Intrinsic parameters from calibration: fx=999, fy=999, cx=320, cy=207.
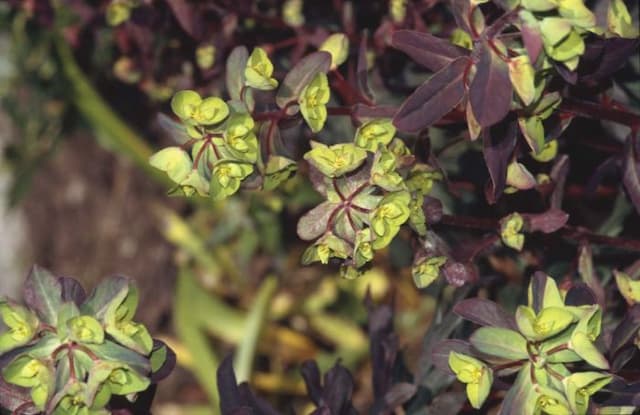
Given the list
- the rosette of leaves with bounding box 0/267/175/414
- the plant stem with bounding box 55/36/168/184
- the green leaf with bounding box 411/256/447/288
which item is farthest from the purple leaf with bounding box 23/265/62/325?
the plant stem with bounding box 55/36/168/184

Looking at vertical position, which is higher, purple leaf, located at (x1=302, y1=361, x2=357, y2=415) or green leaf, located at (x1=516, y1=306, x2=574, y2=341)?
green leaf, located at (x1=516, y1=306, x2=574, y2=341)

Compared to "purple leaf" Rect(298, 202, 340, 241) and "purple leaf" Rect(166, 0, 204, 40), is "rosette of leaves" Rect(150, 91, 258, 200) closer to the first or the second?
"purple leaf" Rect(298, 202, 340, 241)

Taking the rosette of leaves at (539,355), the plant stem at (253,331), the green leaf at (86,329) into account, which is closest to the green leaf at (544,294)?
the rosette of leaves at (539,355)

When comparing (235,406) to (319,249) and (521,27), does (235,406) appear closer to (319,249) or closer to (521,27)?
(319,249)

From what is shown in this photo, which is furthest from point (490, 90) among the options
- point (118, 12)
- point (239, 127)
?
point (118, 12)

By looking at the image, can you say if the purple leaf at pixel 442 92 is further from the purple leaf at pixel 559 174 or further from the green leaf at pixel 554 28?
the purple leaf at pixel 559 174
